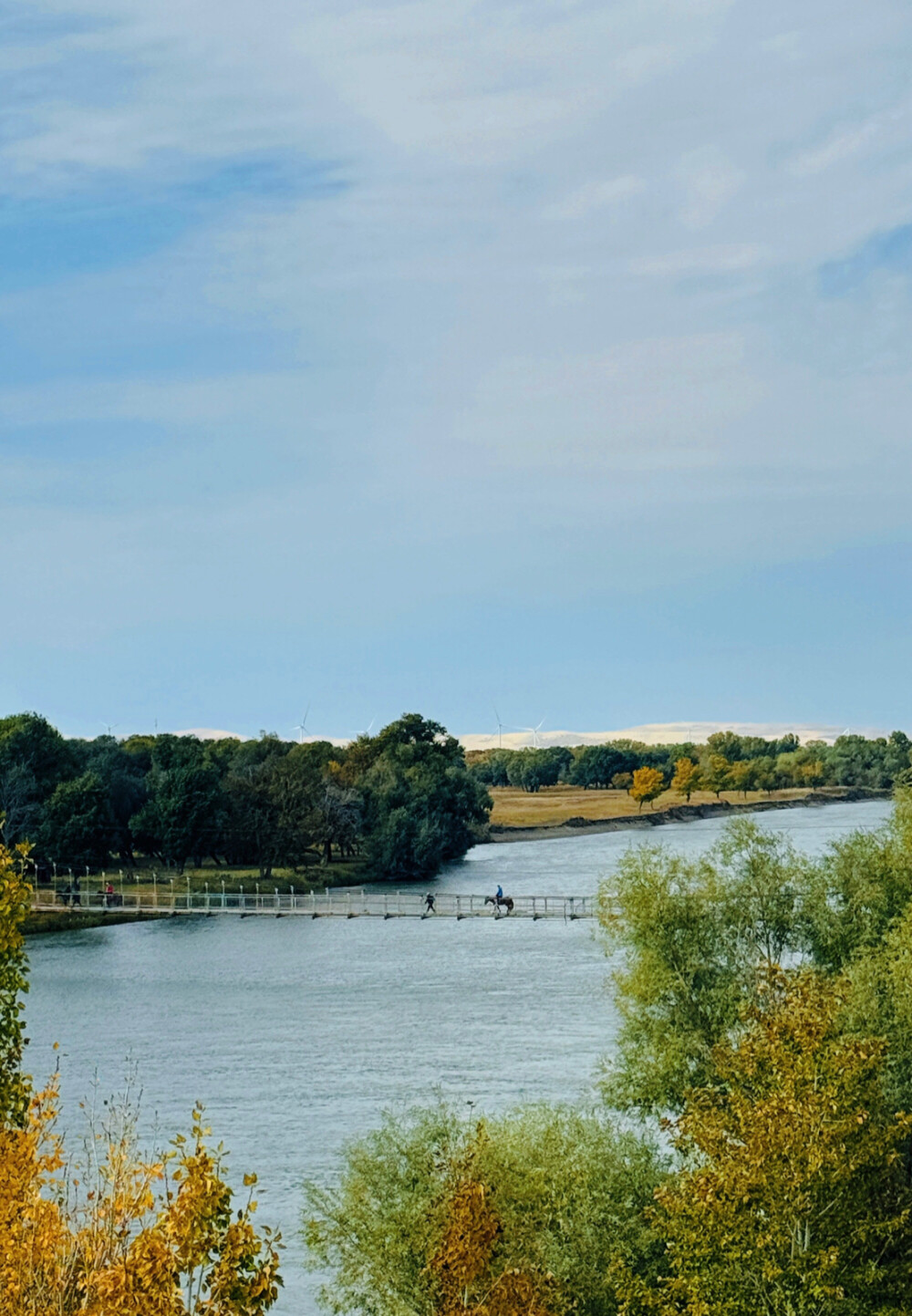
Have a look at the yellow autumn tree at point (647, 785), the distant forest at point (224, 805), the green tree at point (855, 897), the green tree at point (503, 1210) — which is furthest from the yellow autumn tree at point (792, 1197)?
the yellow autumn tree at point (647, 785)

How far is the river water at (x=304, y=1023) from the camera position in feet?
134

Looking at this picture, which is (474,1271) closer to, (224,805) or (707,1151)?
(707,1151)

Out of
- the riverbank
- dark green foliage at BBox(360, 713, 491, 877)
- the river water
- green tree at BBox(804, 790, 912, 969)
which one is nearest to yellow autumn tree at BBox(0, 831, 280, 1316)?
the river water

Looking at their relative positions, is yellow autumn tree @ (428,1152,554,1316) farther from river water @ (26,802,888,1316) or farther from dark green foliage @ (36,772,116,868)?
dark green foliage @ (36,772,116,868)

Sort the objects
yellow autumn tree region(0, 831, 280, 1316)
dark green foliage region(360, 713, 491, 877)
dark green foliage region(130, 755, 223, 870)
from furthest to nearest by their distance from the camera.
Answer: dark green foliage region(360, 713, 491, 877)
dark green foliage region(130, 755, 223, 870)
yellow autumn tree region(0, 831, 280, 1316)

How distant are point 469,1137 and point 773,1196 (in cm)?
705

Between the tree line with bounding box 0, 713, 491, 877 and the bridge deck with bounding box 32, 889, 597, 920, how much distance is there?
7072mm

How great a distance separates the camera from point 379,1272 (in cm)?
2438

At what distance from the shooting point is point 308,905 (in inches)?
3932

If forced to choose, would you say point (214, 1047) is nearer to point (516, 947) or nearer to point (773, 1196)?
point (516, 947)

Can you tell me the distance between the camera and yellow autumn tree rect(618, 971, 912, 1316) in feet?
64.3

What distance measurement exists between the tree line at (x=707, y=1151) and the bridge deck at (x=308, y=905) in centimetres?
4864

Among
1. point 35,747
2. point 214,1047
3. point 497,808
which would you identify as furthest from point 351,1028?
point 497,808

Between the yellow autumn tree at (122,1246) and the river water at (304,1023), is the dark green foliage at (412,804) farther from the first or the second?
the yellow autumn tree at (122,1246)
